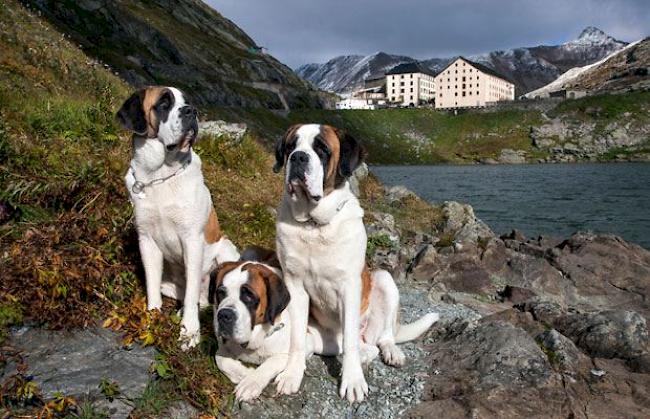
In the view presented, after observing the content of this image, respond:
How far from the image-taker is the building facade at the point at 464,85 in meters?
159

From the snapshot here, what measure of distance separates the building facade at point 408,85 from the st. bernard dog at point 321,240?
187m

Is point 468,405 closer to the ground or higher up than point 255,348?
closer to the ground

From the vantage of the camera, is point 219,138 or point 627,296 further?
point 219,138

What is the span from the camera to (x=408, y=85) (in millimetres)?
190375

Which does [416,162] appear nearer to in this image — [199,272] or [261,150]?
[261,150]

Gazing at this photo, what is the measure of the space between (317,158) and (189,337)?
82.5 inches

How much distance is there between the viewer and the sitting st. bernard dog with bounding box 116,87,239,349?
5.00 m

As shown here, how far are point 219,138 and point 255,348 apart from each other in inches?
344

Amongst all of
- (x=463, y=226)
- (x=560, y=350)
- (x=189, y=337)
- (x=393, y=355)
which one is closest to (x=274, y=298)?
(x=189, y=337)

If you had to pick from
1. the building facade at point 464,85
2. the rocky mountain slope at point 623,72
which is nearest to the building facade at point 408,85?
the building facade at point 464,85

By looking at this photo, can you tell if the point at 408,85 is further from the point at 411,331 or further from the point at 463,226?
the point at 411,331

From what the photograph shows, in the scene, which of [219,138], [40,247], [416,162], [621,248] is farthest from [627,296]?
[416,162]

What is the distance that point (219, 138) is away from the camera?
13.0 m

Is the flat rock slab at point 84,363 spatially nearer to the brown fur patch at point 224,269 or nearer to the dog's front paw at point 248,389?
the dog's front paw at point 248,389
